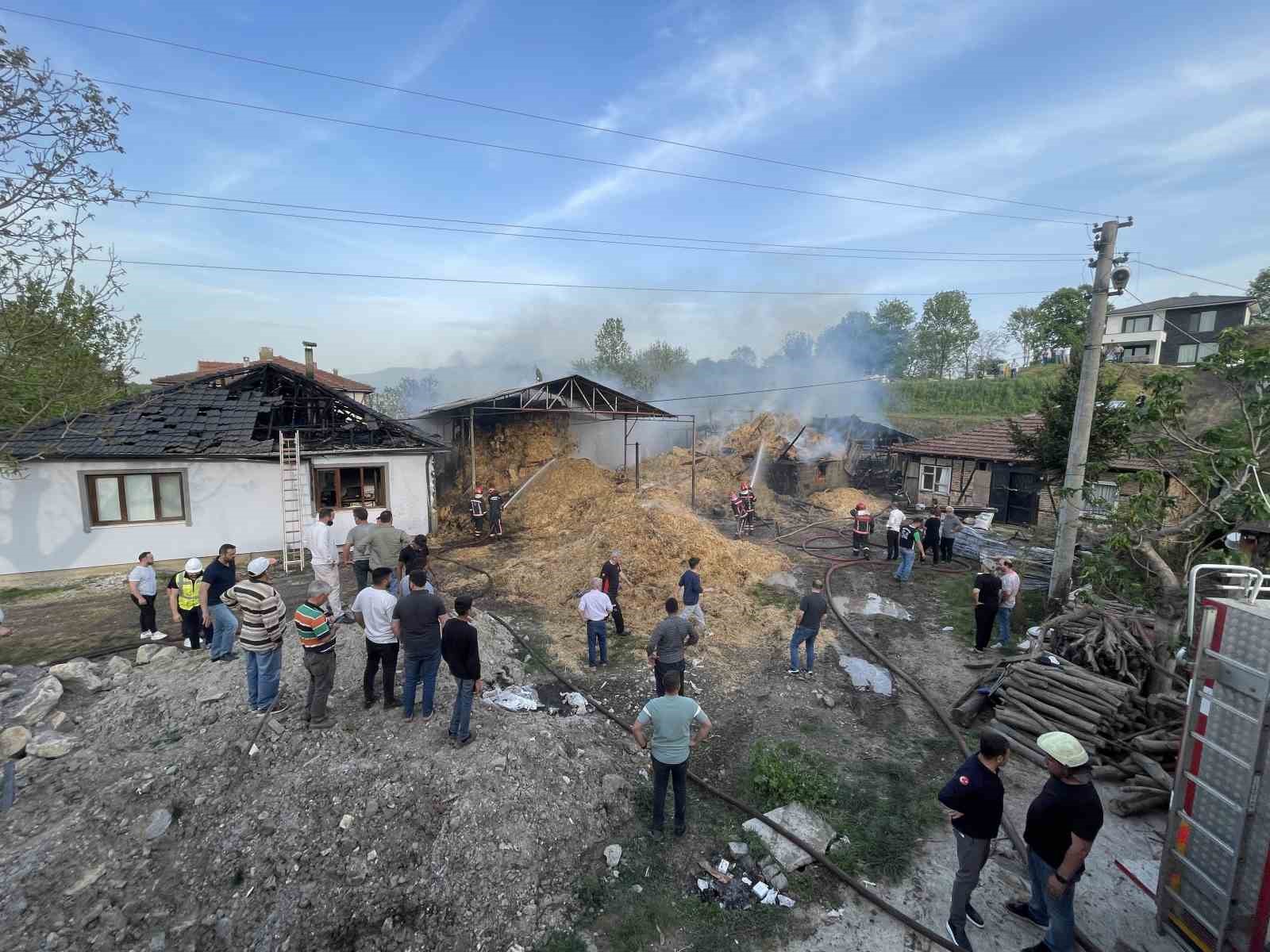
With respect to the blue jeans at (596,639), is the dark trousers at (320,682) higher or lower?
higher

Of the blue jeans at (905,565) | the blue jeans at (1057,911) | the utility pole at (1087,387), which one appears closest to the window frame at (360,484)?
the blue jeans at (905,565)

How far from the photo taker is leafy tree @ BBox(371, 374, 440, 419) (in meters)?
66.4

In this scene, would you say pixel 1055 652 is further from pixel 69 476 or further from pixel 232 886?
pixel 69 476

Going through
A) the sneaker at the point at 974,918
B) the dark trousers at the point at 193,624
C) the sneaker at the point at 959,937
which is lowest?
the sneaker at the point at 974,918

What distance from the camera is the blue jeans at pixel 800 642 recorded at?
30.4ft

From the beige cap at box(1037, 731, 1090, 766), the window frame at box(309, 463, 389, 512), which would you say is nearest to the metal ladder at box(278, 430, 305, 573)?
the window frame at box(309, 463, 389, 512)

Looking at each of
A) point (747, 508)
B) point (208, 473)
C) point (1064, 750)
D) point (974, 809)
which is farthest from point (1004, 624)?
point (208, 473)

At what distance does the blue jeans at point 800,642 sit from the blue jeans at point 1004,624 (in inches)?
146

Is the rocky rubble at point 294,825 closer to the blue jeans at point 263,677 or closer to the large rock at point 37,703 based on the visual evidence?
the large rock at point 37,703

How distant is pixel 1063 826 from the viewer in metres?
4.08

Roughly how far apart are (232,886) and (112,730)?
3.58m

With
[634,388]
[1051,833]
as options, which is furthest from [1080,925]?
[634,388]

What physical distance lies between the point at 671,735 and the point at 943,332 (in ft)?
204

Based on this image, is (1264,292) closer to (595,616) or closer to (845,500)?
(845,500)
